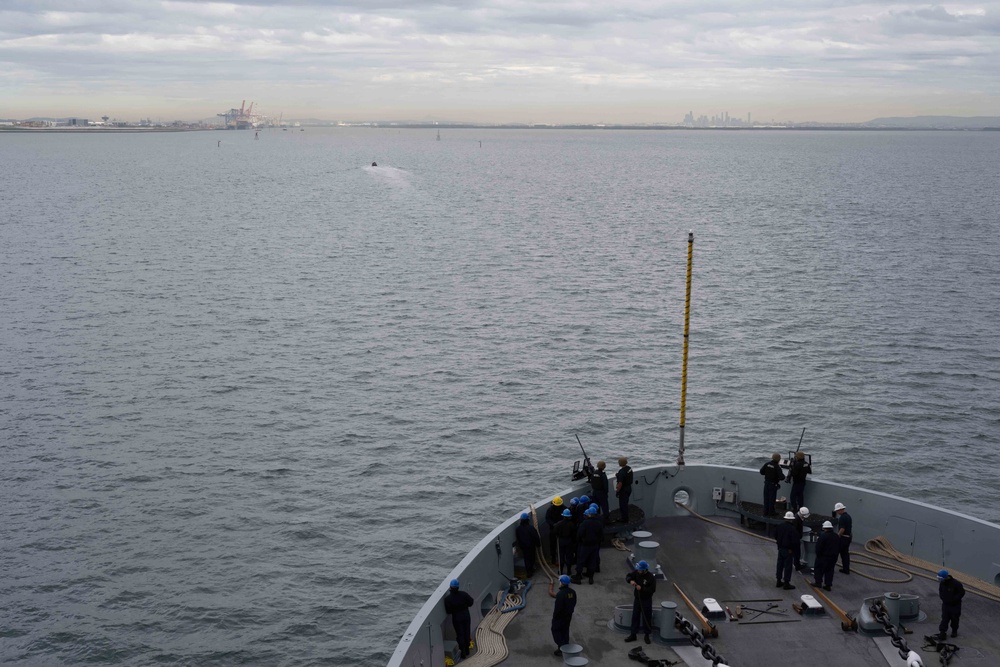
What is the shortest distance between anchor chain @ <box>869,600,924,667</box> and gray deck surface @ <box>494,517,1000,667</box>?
0.91ft

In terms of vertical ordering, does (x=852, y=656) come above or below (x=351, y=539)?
above

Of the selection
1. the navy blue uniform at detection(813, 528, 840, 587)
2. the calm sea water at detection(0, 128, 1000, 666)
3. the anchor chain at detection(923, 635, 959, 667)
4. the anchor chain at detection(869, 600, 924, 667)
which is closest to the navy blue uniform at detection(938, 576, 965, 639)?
the anchor chain at detection(923, 635, 959, 667)

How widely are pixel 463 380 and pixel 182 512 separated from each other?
17172mm

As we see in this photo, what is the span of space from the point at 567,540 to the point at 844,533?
15.9ft

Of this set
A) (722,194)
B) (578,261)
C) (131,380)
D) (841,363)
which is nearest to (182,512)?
(131,380)

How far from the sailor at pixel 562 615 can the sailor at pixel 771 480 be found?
19.7ft

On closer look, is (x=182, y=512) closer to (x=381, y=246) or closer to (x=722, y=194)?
(x=381, y=246)

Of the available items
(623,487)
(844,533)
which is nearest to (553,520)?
(623,487)

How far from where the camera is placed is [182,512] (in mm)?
32469

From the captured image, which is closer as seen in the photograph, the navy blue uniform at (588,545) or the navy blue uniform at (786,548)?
the navy blue uniform at (786,548)

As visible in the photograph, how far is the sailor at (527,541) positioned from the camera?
1719 cm

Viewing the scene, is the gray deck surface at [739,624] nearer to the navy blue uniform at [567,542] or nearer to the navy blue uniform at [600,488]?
the navy blue uniform at [567,542]

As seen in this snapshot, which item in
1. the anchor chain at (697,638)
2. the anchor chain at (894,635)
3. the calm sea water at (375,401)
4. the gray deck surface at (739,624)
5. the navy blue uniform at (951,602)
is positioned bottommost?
the calm sea water at (375,401)

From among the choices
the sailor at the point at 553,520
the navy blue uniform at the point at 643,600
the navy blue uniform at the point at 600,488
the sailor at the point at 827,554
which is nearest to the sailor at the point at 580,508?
the sailor at the point at 553,520
